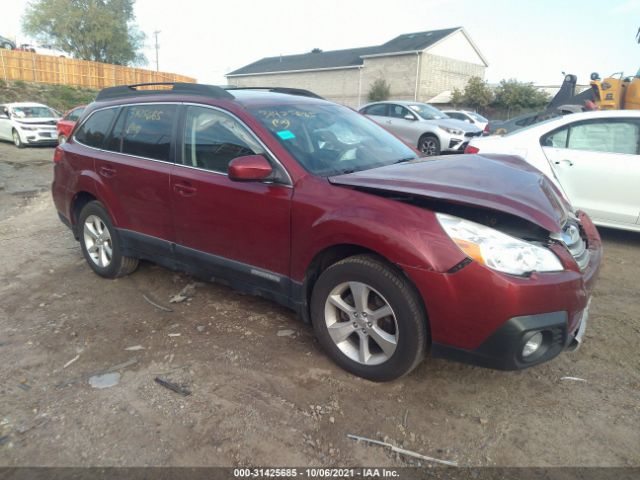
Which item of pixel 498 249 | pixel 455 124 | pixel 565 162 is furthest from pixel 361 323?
pixel 455 124

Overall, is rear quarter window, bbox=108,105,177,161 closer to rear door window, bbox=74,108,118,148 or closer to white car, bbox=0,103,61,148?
rear door window, bbox=74,108,118,148

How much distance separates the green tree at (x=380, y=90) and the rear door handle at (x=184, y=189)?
37.5 meters

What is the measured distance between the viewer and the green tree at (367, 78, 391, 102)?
39.1 metres

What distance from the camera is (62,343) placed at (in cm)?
344

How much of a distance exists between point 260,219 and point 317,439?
144 centimetres

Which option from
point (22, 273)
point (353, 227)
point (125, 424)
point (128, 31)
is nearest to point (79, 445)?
point (125, 424)

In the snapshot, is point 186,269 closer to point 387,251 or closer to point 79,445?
point 79,445

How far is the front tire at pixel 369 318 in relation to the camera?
2566 mm

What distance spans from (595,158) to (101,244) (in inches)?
213

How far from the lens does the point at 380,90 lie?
39.2 metres

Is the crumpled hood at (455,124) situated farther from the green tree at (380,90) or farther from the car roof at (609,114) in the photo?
the green tree at (380,90)

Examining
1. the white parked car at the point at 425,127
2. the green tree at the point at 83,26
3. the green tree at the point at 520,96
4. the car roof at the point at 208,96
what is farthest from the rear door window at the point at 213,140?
the green tree at the point at 83,26

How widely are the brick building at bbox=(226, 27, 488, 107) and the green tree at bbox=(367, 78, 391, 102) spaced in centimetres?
48

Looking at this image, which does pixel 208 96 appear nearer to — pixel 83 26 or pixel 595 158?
pixel 595 158
